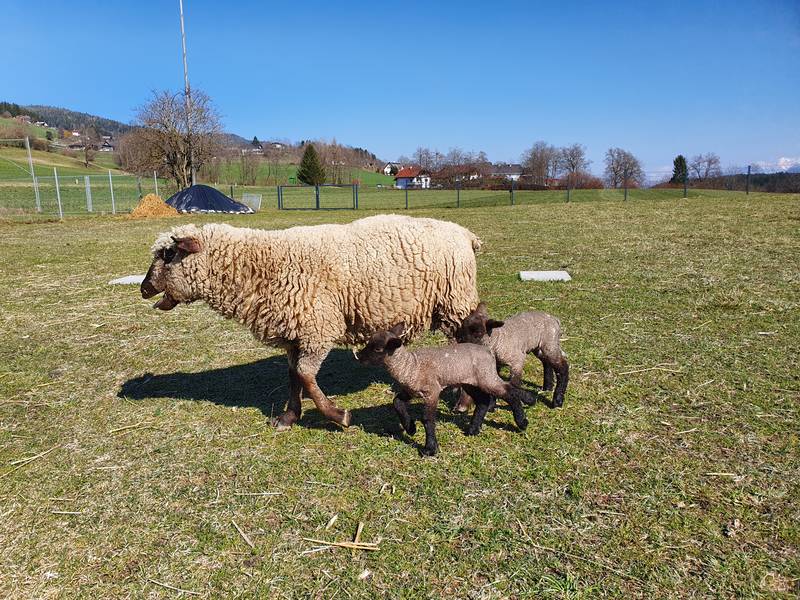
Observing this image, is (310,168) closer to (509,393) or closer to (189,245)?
(189,245)

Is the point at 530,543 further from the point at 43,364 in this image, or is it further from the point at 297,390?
the point at 43,364

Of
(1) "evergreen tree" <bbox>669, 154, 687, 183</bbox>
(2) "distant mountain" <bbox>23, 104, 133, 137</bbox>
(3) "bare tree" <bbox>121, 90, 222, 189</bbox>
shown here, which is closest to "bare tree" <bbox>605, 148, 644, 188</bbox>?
(1) "evergreen tree" <bbox>669, 154, 687, 183</bbox>

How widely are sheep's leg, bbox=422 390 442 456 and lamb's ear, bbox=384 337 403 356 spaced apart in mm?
432

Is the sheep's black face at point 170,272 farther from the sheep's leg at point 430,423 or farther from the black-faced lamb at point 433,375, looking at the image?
the sheep's leg at point 430,423

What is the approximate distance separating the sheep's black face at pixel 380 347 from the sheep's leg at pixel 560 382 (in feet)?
5.29

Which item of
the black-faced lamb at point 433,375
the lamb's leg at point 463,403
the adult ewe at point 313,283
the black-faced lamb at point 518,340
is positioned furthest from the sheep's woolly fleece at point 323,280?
the lamb's leg at point 463,403

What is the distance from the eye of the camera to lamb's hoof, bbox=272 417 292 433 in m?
4.50

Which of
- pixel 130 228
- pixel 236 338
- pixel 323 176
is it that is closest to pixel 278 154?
pixel 323 176

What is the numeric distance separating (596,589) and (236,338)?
227 inches

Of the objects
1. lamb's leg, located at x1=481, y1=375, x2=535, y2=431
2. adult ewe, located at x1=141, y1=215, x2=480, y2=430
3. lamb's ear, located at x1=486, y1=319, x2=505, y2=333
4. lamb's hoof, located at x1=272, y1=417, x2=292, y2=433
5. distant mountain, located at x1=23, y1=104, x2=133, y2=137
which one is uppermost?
distant mountain, located at x1=23, y1=104, x2=133, y2=137

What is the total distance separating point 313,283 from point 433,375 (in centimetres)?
134

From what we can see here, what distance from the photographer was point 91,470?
3932 mm

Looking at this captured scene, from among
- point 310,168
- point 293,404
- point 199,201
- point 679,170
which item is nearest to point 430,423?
point 293,404

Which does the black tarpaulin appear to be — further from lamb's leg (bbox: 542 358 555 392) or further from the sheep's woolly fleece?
lamb's leg (bbox: 542 358 555 392)
